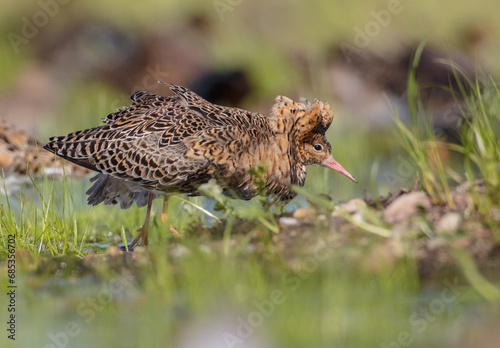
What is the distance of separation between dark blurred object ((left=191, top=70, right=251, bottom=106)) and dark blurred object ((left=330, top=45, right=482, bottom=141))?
1.59 metres

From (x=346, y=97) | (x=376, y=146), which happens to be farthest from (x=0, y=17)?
(x=376, y=146)

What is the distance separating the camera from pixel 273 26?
16938 mm

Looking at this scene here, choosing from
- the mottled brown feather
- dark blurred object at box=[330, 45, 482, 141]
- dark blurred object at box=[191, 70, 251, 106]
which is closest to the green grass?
the mottled brown feather

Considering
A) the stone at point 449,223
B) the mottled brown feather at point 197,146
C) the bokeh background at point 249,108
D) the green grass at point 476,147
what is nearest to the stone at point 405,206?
the green grass at point 476,147

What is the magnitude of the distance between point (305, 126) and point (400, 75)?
7600mm

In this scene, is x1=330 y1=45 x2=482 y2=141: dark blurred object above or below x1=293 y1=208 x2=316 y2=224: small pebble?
above

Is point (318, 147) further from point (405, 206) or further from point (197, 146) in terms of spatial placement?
point (405, 206)

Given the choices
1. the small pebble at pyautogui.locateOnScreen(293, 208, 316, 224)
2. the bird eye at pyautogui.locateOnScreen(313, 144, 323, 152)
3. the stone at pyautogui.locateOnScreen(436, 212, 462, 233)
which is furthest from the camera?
the bird eye at pyautogui.locateOnScreen(313, 144, 323, 152)

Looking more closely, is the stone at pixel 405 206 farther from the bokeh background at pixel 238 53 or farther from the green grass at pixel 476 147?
the bokeh background at pixel 238 53

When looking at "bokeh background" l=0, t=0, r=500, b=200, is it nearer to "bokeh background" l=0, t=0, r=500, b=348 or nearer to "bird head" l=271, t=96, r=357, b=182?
"bokeh background" l=0, t=0, r=500, b=348

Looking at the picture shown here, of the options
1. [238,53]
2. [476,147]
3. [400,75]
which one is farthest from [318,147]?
[238,53]

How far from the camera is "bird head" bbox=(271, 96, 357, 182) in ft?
25.6

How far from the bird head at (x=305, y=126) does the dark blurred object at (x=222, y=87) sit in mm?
7070

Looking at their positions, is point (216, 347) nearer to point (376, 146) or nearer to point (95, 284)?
point (95, 284)
